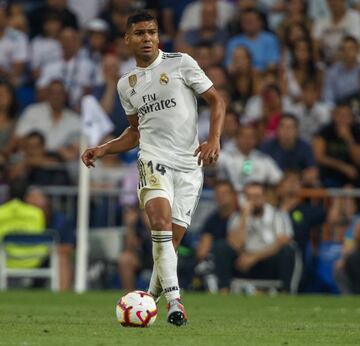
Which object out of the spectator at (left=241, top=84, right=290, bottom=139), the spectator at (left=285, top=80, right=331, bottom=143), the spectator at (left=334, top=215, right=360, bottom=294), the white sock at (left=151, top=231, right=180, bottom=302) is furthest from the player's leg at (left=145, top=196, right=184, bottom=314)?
the spectator at (left=285, top=80, right=331, bottom=143)

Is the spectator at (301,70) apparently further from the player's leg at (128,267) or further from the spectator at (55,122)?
the player's leg at (128,267)

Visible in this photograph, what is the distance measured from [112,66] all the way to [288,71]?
9.68 ft

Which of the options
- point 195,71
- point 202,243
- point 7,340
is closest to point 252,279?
point 202,243

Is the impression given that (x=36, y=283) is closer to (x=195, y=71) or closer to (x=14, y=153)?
(x=14, y=153)

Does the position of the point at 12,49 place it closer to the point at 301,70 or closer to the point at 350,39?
the point at 301,70

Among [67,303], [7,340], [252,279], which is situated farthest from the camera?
[252,279]

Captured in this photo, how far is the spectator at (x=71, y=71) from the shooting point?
2169 cm

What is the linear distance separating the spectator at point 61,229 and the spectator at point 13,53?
3.95 metres

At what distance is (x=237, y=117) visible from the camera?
64.9ft

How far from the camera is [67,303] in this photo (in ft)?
48.3

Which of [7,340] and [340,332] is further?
[340,332]

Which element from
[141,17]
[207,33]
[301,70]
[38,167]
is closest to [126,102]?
[141,17]

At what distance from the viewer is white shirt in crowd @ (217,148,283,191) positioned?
18781 millimetres

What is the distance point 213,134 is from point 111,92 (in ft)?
37.0
